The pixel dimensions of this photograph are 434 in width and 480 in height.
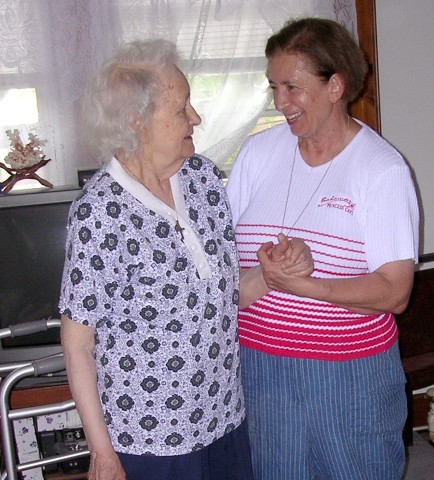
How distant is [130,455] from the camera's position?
4.94ft

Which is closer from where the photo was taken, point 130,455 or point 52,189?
point 130,455

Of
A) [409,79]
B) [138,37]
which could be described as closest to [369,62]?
[409,79]

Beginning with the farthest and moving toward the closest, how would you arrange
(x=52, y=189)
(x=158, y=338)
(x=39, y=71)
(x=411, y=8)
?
(x=411, y=8) < (x=39, y=71) < (x=52, y=189) < (x=158, y=338)

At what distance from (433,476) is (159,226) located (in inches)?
77.1

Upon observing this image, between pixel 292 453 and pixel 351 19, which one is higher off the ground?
pixel 351 19

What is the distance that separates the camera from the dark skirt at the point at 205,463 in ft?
4.95

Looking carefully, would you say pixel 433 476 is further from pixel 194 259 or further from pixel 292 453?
pixel 194 259

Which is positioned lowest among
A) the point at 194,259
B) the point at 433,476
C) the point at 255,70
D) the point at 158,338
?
the point at 433,476

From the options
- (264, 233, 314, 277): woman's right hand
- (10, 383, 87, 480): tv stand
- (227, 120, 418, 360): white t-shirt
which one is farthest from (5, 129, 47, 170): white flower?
(264, 233, 314, 277): woman's right hand

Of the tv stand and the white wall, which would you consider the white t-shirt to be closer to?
the tv stand

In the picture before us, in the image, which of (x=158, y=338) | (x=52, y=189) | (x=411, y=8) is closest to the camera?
(x=158, y=338)

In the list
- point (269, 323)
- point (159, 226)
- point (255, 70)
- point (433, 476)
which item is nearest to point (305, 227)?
point (269, 323)

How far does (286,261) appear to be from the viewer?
1.48m

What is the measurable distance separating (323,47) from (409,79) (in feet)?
5.35
